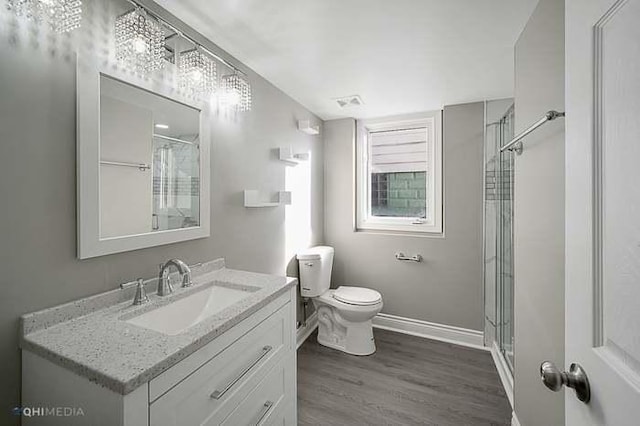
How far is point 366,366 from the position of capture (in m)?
2.20

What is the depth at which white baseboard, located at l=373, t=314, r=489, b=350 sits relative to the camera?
253cm

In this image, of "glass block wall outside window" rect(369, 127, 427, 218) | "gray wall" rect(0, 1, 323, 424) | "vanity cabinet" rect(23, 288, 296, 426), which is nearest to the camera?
"vanity cabinet" rect(23, 288, 296, 426)

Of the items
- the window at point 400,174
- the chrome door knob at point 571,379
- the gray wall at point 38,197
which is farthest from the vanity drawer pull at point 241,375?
the window at point 400,174

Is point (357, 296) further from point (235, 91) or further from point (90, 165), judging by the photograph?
point (90, 165)

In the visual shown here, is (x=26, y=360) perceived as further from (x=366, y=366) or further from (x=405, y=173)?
(x=405, y=173)

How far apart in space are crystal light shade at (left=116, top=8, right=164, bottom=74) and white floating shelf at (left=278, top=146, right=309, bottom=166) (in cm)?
107

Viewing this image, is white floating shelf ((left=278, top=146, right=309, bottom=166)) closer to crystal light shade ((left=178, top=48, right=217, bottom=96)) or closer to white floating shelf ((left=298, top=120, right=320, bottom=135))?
white floating shelf ((left=298, top=120, right=320, bottom=135))

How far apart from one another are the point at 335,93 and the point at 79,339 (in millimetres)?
2204

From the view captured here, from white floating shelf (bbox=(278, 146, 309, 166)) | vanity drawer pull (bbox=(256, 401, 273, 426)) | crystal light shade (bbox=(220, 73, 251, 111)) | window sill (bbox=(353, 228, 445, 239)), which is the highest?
crystal light shade (bbox=(220, 73, 251, 111))

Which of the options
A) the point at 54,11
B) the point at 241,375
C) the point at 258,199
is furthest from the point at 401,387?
the point at 54,11

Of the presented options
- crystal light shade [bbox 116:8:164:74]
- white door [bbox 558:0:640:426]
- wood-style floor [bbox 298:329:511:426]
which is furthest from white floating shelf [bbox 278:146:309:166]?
white door [bbox 558:0:640:426]

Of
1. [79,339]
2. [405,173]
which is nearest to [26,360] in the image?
[79,339]

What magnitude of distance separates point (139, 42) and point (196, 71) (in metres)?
0.30

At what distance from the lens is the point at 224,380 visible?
0.98 m
